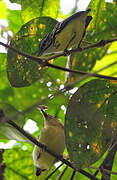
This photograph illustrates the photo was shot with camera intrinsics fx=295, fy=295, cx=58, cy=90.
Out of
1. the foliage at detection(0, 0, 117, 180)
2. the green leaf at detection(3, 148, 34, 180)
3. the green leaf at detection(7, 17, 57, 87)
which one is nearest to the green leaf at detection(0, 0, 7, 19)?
the foliage at detection(0, 0, 117, 180)

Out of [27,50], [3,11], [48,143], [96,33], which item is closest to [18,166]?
[48,143]

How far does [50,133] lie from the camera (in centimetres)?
132

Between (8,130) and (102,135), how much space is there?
38cm

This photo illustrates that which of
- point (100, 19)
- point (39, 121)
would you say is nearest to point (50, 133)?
point (39, 121)

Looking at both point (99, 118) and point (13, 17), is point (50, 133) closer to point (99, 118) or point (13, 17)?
point (99, 118)

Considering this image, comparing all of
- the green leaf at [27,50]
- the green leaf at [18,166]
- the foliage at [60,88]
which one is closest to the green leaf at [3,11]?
the foliage at [60,88]

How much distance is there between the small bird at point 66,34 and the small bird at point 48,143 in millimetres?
292

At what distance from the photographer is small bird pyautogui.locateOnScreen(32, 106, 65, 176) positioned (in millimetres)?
1270

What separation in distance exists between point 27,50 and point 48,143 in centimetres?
42

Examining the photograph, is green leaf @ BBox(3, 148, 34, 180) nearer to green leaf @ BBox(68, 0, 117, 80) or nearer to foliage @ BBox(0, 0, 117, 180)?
foliage @ BBox(0, 0, 117, 180)

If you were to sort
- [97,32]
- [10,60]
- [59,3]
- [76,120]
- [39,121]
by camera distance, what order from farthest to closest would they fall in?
[39,121], [59,3], [97,32], [10,60], [76,120]

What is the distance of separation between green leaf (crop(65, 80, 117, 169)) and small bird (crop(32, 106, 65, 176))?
308 mm

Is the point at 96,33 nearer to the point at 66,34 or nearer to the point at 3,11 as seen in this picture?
the point at 66,34

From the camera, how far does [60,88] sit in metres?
1.23
